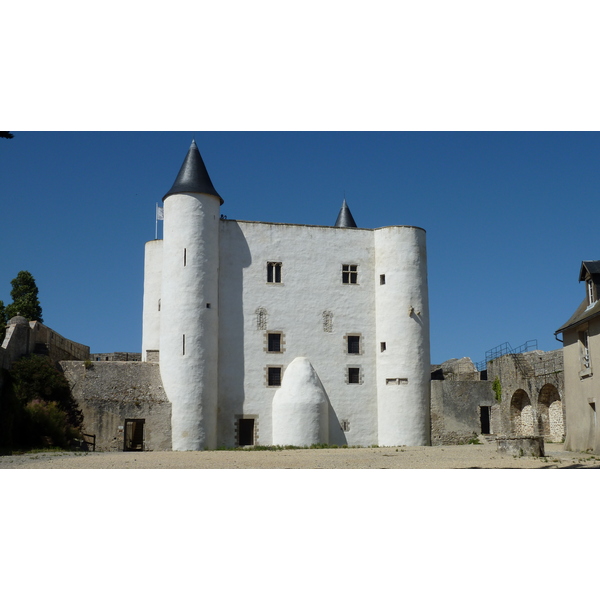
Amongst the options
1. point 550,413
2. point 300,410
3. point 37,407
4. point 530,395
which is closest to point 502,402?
point 530,395

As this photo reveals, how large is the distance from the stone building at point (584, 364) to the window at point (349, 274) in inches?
455

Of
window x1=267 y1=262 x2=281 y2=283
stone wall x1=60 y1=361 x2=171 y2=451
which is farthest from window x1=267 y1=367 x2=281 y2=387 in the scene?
stone wall x1=60 y1=361 x2=171 y2=451

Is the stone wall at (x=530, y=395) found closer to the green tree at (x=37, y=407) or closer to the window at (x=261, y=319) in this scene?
the window at (x=261, y=319)

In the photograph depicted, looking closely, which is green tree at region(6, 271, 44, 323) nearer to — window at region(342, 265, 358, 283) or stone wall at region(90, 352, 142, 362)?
stone wall at region(90, 352, 142, 362)

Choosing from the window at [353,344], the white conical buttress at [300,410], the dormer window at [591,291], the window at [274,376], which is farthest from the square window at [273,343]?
the dormer window at [591,291]

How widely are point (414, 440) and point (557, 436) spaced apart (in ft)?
19.1

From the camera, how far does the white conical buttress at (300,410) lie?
31891 mm

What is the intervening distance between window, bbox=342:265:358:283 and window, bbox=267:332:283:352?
4.04 metres

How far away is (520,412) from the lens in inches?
1324

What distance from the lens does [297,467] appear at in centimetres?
2017

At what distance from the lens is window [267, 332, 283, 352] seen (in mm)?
33594

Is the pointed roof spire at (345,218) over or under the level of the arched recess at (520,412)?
over

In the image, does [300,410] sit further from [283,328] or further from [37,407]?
[37,407]

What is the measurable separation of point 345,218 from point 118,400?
1737cm
